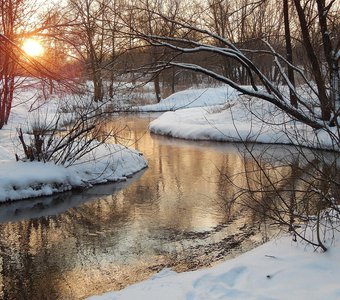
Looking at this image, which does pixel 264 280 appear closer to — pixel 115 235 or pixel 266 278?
pixel 266 278

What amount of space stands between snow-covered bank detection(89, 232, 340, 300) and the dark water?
47.1 inches

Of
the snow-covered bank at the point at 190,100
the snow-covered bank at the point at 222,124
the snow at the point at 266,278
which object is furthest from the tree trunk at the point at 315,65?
the snow-covered bank at the point at 190,100

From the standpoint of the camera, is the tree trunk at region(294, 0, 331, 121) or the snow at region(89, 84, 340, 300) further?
the tree trunk at region(294, 0, 331, 121)

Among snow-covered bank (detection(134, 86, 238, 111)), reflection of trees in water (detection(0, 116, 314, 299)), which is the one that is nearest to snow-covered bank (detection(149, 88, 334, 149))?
reflection of trees in water (detection(0, 116, 314, 299))

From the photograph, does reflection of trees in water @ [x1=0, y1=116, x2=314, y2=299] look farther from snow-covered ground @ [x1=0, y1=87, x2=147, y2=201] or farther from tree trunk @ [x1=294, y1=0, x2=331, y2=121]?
tree trunk @ [x1=294, y1=0, x2=331, y2=121]

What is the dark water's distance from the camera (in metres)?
6.26

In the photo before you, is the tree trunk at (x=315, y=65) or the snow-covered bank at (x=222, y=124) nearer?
the tree trunk at (x=315, y=65)

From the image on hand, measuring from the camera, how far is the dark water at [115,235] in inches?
247

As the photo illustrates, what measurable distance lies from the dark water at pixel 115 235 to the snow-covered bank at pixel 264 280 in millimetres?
1195

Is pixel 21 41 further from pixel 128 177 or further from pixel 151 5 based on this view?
pixel 128 177

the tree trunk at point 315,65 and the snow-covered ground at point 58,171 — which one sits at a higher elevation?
the tree trunk at point 315,65

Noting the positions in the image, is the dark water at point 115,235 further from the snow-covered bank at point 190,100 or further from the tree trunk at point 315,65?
the snow-covered bank at point 190,100

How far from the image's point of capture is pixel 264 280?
457cm

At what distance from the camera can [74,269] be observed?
6.57 meters
